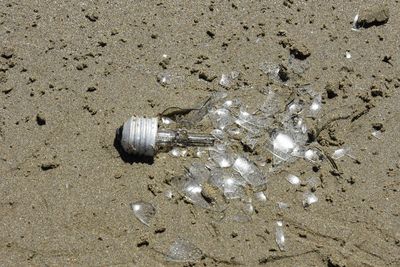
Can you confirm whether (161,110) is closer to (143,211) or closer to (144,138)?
(144,138)

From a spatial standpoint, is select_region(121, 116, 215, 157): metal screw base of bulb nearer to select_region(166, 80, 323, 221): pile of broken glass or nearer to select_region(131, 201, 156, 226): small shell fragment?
select_region(166, 80, 323, 221): pile of broken glass

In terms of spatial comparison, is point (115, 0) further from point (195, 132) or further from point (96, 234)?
point (96, 234)

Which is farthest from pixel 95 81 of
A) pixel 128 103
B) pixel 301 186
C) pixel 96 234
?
pixel 301 186

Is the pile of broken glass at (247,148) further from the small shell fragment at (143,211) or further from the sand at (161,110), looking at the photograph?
the small shell fragment at (143,211)

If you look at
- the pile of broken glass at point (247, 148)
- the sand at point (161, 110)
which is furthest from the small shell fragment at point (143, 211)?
the pile of broken glass at point (247, 148)

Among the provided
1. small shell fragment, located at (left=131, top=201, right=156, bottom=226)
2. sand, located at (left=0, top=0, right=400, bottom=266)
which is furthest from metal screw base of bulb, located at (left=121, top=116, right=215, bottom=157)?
small shell fragment, located at (left=131, top=201, right=156, bottom=226)

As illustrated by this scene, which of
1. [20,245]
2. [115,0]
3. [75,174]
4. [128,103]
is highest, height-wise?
[115,0]

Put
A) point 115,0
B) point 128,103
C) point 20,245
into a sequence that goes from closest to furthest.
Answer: point 20,245 → point 128,103 → point 115,0

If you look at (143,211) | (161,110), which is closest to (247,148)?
(161,110)

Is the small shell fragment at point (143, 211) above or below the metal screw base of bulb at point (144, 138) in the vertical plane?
below
